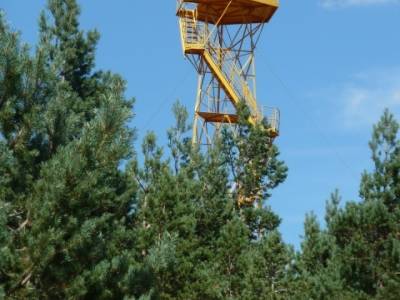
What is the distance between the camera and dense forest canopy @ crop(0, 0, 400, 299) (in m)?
8.23

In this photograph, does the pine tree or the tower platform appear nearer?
the pine tree

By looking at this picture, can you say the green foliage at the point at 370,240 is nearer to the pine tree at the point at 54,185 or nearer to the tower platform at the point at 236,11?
the pine tree at the point at 54,185

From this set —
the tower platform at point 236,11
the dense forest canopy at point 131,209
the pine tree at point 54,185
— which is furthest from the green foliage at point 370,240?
the tower platform at point 236,11

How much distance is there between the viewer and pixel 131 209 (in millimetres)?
13875

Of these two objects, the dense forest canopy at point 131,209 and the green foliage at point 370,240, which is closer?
the dense forest canopy at point 131,209

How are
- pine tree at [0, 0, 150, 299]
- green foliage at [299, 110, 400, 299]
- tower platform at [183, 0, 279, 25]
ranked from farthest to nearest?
1. tower platform at [183, 0, 279, 25]
2. green foliage at [299, 110, 400, 299]
3. pine tree at [0, 0, 150, 299]

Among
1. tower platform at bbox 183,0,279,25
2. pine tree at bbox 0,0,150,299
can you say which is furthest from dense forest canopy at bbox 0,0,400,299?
tower platform at bbox 183,0,279,25

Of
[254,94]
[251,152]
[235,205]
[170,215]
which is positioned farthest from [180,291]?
[254,94]

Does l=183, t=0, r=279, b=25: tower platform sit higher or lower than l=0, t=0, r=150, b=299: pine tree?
higher

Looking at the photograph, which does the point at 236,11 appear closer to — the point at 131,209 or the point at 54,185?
the point at 131,209

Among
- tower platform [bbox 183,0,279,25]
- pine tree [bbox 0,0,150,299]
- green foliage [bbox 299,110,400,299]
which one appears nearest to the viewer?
pine tree [bbox 0,0,150,299]

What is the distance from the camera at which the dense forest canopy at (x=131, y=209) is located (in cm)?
823

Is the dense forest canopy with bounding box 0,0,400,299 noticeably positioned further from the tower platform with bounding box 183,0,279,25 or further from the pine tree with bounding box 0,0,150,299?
the tower platform with bounding box 183,0,279,25

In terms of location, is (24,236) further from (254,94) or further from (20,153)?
(254,94)
